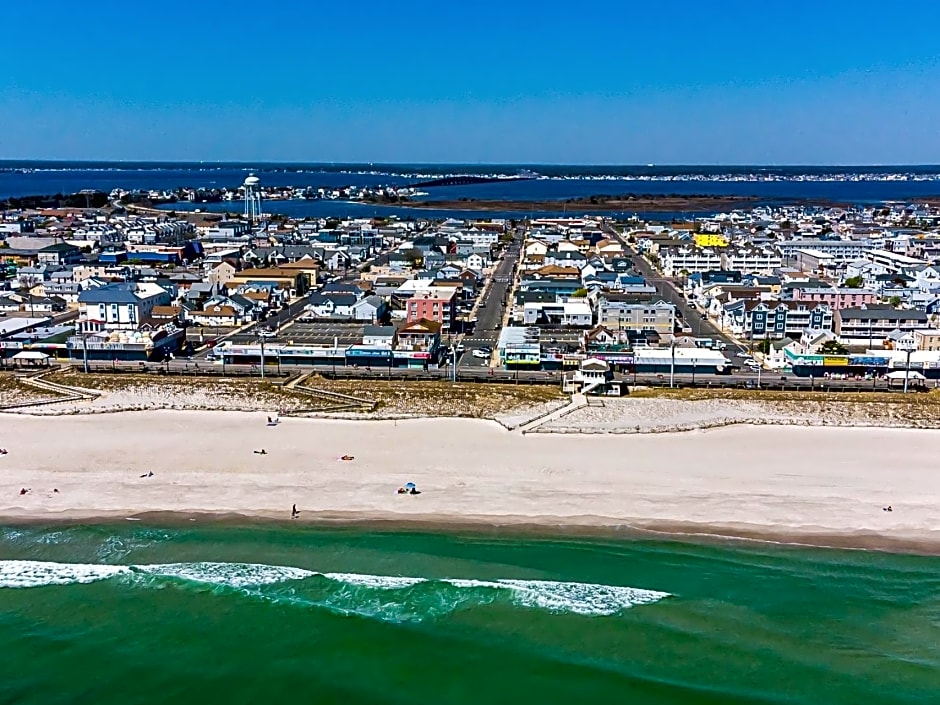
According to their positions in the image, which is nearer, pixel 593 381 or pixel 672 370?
pixel 593 381

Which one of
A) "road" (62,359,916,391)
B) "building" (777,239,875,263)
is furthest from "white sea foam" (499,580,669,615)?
"building" (777,239,875,263)

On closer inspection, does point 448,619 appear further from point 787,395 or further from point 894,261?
point 894,261

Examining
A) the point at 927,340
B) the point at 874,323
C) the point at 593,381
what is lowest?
the point at 593,381

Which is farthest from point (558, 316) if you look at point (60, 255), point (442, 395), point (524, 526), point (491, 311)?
point (60, 255)

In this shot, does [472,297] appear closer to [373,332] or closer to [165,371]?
[373,332]

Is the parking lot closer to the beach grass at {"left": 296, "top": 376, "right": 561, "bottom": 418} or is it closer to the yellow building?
the beach grass at {"left": 296, "top": 376, "right": 561, "bottom": 418}

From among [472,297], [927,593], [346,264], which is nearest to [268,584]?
[927,593]
